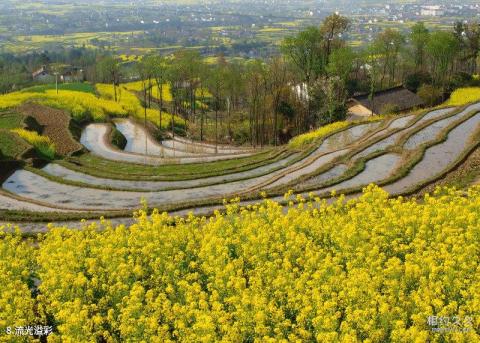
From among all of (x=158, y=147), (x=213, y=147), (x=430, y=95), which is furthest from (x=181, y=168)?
(x=430, y=95)

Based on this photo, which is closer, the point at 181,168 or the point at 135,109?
the point at 181,168

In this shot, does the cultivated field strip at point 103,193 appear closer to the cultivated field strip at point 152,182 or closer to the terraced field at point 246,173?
the terraced field at point 246,173

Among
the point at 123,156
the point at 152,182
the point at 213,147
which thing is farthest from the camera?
the point at 213,147

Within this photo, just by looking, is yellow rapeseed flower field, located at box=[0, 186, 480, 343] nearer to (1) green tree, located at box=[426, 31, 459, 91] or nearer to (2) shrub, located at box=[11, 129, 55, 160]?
(2) shrub, located at box=[11, 129, 55, 160]

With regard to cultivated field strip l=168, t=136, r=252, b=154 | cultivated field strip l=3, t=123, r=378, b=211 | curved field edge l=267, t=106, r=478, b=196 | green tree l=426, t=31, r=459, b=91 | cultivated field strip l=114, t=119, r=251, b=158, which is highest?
green tree l=426, t=31, r=459, b=91

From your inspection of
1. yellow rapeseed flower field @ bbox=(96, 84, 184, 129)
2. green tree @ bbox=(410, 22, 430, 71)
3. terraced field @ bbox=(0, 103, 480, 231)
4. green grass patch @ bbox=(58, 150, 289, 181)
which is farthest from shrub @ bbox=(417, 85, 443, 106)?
yellow rapeseed flower field @ bbox=(96, 84, 184, 129)

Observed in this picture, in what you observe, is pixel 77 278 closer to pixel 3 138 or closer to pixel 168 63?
pixel 3 138

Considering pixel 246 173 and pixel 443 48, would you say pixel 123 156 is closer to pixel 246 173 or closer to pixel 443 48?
pixel 246 173
